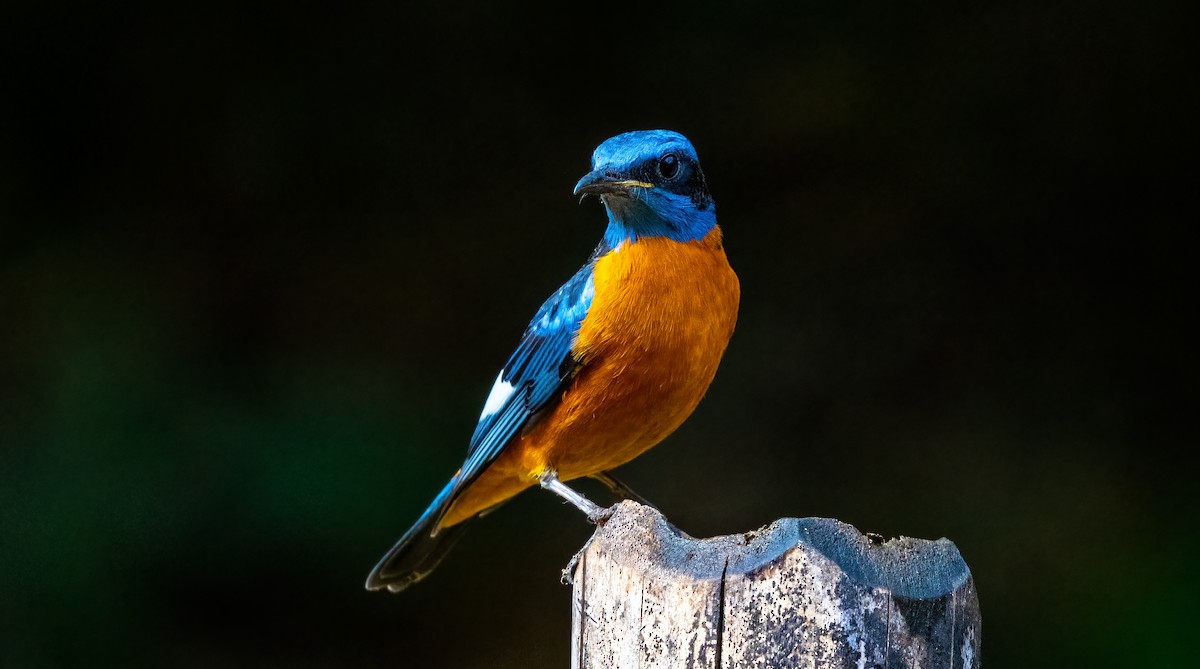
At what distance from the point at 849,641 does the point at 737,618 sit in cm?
16

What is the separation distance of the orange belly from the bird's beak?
0.60 feet

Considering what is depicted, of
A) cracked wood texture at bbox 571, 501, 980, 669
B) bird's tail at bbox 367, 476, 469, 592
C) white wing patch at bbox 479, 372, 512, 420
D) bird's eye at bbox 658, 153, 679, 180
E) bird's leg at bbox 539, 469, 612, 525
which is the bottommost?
bird's tail at bbox 367, 476, 469, 592

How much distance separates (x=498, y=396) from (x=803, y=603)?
1641 millimetres

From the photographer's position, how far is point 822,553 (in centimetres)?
182

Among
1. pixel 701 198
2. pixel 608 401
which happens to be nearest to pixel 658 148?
pixel 701 198

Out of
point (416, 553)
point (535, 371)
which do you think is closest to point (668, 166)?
point (535, 371)

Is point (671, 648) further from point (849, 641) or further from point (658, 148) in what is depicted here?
point (658, 148)

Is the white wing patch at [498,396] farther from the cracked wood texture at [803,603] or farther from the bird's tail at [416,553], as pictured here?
the cracked wood texture at [803,603]

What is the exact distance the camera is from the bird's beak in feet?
9.58

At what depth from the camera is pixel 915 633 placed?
1.81 metres

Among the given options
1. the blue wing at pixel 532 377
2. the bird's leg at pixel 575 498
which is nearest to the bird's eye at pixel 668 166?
the blue wing at pixel 532 377

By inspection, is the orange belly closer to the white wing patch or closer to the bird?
the bird

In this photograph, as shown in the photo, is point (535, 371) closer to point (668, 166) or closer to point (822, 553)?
point (668, 166)

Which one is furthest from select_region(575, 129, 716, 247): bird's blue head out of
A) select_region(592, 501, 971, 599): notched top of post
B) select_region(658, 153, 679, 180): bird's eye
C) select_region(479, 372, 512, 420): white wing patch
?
select_region(592, 501, 971, 599): notched top of post
